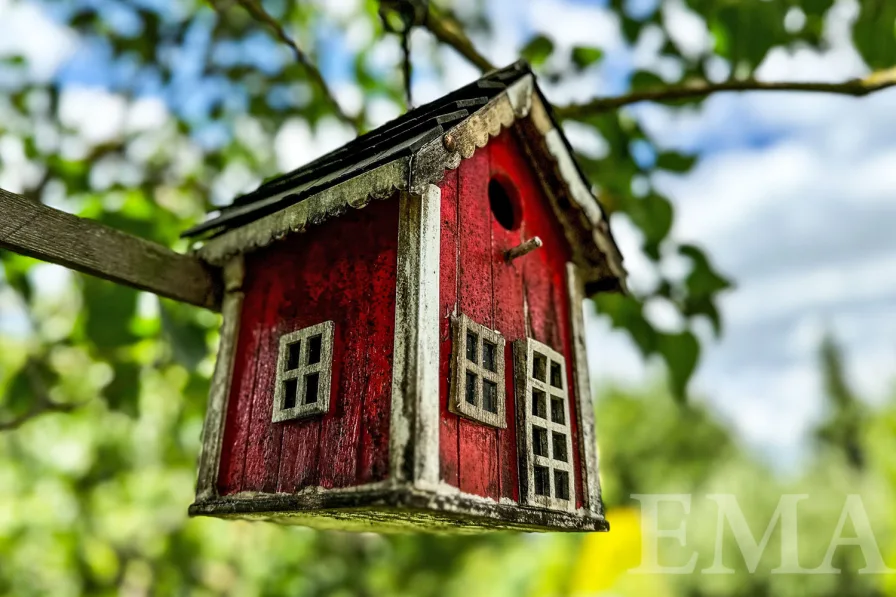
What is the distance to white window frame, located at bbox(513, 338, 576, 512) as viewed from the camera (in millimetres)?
1746

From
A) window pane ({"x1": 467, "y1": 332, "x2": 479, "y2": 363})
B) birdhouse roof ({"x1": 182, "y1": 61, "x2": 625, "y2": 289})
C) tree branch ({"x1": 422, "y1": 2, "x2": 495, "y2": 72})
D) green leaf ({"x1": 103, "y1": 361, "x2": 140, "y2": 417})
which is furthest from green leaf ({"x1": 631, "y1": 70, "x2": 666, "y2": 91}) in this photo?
green leaf ({"x1": 103, "y1": 361, "x2": 140, "y2": 417})

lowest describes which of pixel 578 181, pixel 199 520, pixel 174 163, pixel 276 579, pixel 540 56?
pixel 276 579

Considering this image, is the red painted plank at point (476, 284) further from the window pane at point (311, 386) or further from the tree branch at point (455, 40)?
the tree branch at point (455, 40)

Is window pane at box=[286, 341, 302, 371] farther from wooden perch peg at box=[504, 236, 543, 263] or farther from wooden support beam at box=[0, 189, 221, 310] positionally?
wooden perch peg at box=[504, 236, 543, 263]

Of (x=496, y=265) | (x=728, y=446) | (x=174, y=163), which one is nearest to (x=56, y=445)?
(x=174, y=163)

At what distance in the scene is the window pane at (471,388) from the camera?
163 centimetres

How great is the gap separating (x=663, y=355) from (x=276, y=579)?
4.98 m

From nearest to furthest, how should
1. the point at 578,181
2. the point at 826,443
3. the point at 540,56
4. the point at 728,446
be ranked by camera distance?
the point at 578,181 → the point at 540,56 → the point at 728,446 → the point at 826,443

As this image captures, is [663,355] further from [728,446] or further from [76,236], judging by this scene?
[728,446]

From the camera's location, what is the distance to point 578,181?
230 centimetres

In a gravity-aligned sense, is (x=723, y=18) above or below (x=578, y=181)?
above

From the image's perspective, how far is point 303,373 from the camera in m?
1.74

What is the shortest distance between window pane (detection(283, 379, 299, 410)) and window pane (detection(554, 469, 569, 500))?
0.77m

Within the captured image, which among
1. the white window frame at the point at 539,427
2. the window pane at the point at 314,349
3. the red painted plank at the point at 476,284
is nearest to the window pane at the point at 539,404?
the white window frame at the point at 539,427
